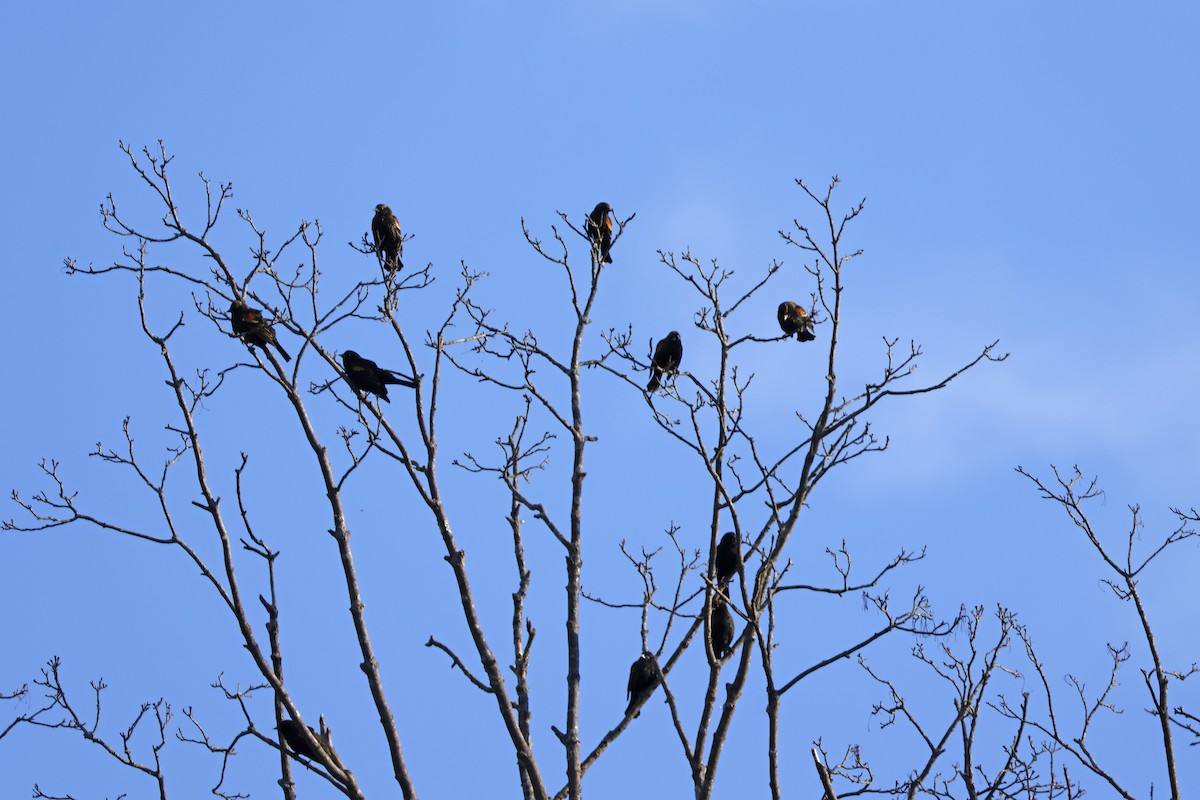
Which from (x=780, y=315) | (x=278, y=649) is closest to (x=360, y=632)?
(x=278, y=649)

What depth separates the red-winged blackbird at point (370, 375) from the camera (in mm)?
8633

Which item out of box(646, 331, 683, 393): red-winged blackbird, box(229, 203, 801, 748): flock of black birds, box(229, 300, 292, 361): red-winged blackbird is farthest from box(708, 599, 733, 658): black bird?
box(229, 300, 292, 361): red-winged blackbird

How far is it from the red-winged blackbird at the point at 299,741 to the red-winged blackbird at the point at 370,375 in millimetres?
2144

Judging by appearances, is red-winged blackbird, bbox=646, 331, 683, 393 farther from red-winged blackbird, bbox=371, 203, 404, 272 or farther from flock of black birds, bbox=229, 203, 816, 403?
red-winged blackbird, bbox=371, 203, 404, 272

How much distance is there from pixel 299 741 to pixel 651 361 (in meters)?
3.18

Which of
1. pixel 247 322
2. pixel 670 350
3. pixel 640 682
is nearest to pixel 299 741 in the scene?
pixel 640 682

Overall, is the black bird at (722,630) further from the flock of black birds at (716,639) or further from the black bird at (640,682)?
the black bird at (640,682)

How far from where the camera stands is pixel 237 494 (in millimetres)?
6586

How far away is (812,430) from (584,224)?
5.72ft

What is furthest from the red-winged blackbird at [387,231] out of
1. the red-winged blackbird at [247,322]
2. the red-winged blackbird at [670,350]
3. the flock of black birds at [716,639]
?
the flock of black birds at [716,639]

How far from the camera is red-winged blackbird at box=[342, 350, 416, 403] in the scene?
8633 millimetres

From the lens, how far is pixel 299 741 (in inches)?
310

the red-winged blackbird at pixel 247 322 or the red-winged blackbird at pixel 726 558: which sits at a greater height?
the red-winged blackbird at pixel 726 558

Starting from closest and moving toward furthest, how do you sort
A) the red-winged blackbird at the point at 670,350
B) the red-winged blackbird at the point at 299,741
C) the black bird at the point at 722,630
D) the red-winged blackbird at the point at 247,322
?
the red-winged blackbird at the point at 299,741 < the red-winged blackbird at the point at 247,322 < the black bird at the point at 722,630 < the red-winged blackbird at the point at 670,350
